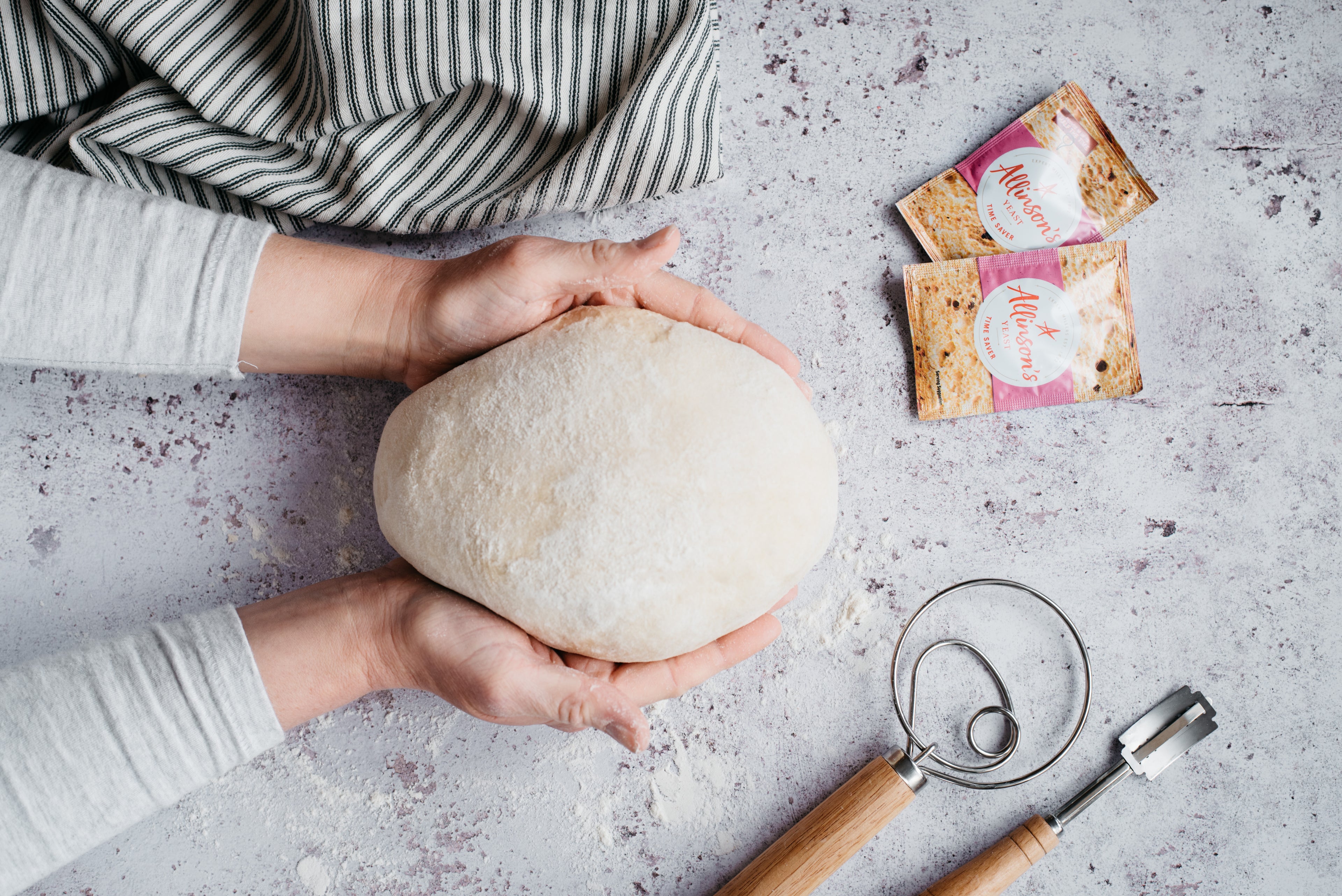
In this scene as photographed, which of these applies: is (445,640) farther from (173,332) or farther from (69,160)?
(69,160)

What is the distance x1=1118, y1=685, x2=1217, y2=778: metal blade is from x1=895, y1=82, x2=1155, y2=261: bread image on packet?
0.66 metres

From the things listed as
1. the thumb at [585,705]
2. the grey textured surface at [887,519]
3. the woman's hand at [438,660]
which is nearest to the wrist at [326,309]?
the grey textured surface at [887,519]

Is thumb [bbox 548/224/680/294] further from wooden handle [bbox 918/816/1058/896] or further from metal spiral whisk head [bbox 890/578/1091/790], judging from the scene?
wooden handle [bbox 918/816/1058/896]

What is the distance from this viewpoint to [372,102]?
0.92 m

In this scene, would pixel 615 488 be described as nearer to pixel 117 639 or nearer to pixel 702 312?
pixel 702 312

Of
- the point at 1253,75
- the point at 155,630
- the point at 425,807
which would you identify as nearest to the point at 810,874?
the point at 425,807

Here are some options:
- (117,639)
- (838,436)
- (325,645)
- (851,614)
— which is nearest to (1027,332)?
(838,436)

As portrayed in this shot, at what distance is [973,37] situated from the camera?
112cm

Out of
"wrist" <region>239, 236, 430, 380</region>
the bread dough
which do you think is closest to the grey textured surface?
"wrist" <region>239, 236, 430, 380</region>

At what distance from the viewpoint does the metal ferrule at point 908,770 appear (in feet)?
3.34

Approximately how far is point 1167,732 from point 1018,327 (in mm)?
597

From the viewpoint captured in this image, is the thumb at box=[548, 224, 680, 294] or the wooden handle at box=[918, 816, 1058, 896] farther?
the wooden handle at box=[918, 816, 1058, 896]

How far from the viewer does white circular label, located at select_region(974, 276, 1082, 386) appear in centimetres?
108

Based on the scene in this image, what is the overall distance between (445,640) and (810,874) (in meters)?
0.55
